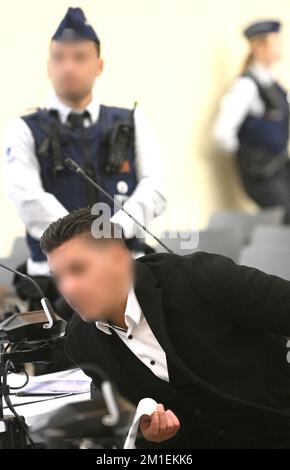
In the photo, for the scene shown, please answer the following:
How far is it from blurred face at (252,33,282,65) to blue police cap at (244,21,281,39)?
0.12 ft

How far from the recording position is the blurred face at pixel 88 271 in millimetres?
1785

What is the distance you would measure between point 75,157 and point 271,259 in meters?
0.70

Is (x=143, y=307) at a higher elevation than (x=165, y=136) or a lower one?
higher

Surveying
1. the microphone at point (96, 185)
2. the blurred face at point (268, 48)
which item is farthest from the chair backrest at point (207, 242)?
the blurred face at point (268, 48)

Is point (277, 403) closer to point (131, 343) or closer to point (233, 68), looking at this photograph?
point (131, 343)

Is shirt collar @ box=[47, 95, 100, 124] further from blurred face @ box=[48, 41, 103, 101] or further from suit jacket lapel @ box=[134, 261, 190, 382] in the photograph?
suit jacket lapel @ box=[134, 261, 190, 382]

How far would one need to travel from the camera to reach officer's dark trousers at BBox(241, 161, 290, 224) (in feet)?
21.0

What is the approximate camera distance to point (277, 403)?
1.96 metres

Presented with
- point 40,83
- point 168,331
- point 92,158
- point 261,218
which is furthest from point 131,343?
point 261,218

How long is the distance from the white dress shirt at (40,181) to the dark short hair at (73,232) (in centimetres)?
104

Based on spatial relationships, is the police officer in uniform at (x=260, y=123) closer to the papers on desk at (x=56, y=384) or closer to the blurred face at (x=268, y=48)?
the blurred face at (x=268, y=48)

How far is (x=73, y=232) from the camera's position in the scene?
5.99 ft

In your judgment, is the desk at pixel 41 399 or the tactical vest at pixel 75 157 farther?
the tactical vest at pixel 75 157

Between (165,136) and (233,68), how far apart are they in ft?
3.43
